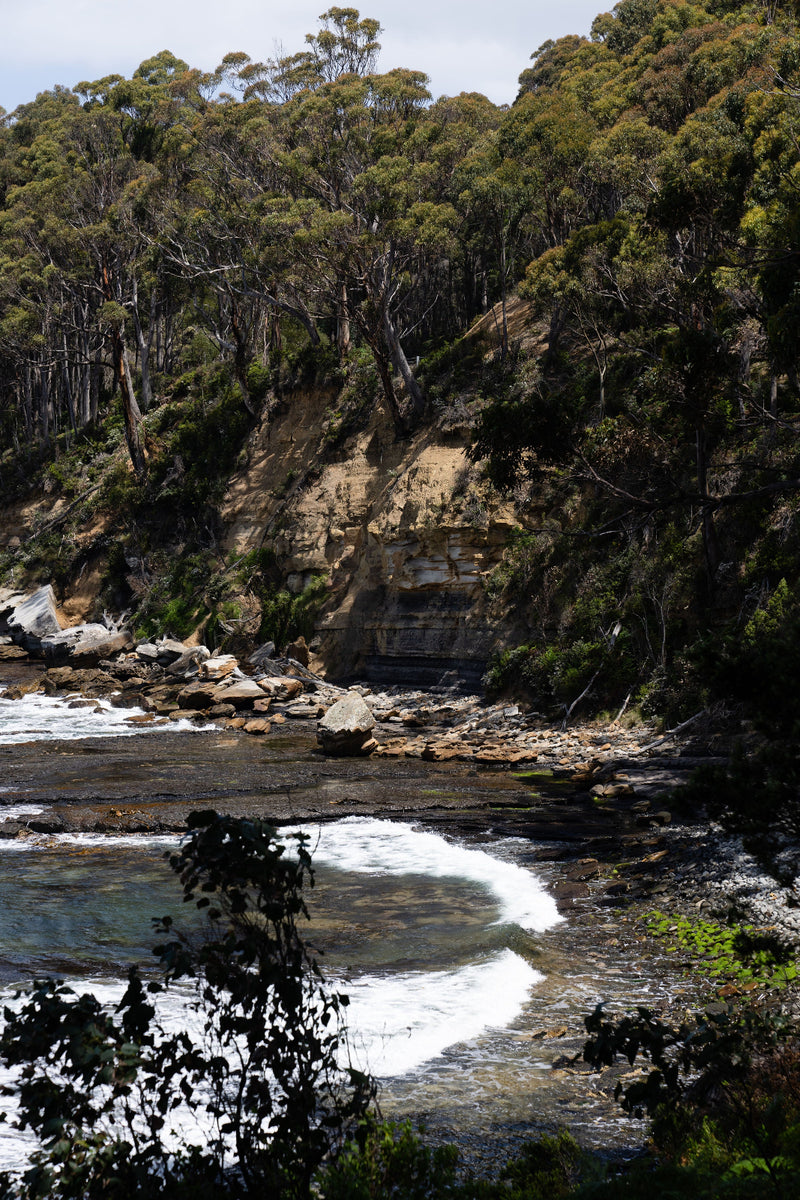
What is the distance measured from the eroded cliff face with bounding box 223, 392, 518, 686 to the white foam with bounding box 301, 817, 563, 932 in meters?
10.3

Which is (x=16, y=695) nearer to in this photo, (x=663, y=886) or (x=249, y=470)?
(x=249, y=470)

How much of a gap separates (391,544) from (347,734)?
28.4 feet

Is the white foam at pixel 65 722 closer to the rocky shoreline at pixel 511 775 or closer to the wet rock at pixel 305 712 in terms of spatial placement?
the rocky shoreline at pixel 511 775

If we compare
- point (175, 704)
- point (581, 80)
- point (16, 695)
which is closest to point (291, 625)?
point (175, 704)

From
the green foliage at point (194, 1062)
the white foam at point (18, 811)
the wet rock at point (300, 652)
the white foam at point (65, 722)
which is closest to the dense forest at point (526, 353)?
the green foliage at point (194, 1062)

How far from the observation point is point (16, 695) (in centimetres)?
2864

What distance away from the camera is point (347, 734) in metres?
20.0

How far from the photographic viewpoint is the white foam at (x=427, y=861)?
420 inches

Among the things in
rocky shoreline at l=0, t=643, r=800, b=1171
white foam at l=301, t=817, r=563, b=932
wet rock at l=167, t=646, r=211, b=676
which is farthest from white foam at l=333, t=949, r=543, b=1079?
wet rock at l=167, t=646, r=211, b=676

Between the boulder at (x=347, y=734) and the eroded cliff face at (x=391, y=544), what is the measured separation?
464 cm

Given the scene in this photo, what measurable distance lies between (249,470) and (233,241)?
330 inches

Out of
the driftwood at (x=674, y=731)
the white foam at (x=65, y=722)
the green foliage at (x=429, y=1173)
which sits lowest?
the white foam at (x=65, y=722)

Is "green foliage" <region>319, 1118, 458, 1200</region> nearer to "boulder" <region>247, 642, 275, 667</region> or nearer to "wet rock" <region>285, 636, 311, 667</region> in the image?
"wet rock" <region>285, 636, 311, 667</region>

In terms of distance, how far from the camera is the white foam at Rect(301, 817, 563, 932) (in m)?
10.7
